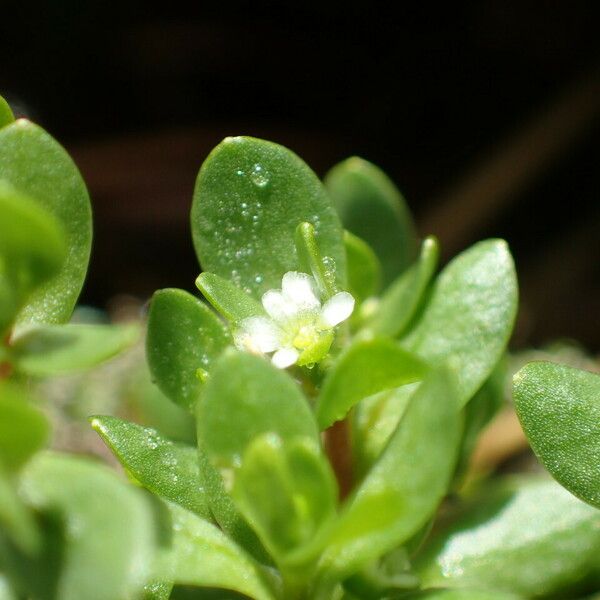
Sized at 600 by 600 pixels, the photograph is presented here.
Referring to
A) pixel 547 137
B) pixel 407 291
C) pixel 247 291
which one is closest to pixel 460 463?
pixel 407 291

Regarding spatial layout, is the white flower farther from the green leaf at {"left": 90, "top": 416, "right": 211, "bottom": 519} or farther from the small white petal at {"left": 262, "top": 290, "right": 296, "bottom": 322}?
the green leaf at {"left": 90, "top": 416, "right": 211, "bottom": 519}

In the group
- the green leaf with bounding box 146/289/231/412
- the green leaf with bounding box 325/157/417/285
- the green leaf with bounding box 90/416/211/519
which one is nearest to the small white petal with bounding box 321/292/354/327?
the green leaf with bounding box 146/289/231/412

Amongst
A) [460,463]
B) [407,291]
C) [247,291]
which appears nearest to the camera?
[247,291]

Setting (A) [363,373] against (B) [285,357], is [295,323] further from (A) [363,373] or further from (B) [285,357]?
(A) [363,373]

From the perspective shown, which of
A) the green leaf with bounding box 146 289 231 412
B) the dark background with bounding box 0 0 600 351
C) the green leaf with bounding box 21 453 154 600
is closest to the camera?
the green leaf with bounding box 21 453 154 600

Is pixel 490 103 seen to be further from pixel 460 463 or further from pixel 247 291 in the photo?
pixel 247 291

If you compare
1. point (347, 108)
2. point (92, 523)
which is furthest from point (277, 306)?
point (347, 108)
